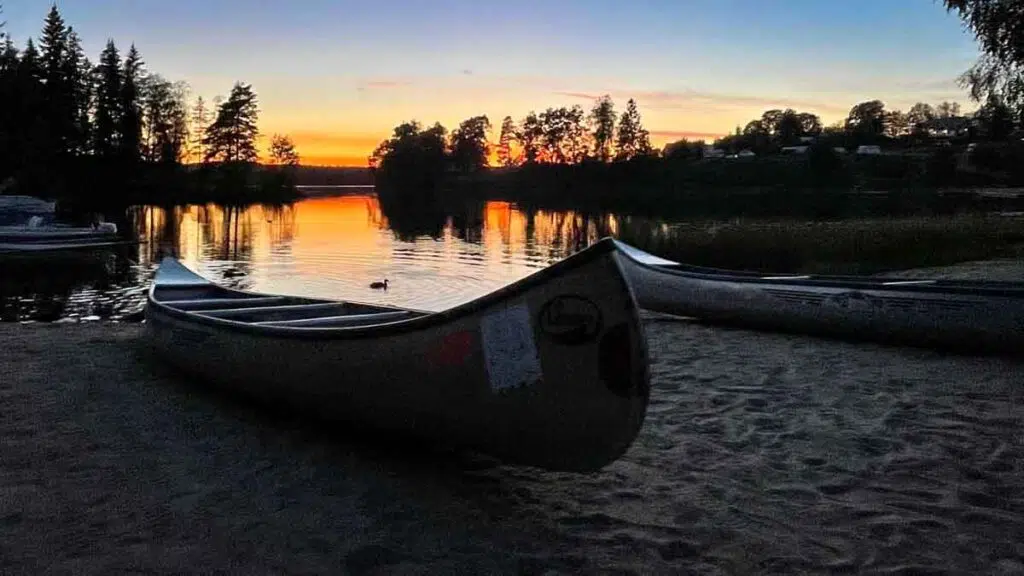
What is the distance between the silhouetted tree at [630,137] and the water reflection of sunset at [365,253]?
63.4 m

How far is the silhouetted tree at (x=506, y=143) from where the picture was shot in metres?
121

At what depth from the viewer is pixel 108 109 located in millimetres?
66438

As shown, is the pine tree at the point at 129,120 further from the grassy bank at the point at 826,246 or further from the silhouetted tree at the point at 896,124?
the silhouetted tree at the point at 896,124

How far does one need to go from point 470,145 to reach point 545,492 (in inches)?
4556

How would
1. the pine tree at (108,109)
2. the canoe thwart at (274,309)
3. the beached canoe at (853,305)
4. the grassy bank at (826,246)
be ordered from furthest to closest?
the pine tree at (108,109) → the grassy bank at (826,246) → the beached canoe at (853,305) → the canoe thwart at (274,309)

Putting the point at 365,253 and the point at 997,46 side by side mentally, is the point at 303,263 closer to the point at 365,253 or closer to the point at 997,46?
the point at 365,253

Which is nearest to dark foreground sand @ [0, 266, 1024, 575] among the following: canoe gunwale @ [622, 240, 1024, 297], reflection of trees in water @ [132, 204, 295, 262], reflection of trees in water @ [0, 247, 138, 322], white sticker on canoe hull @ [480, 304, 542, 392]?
white sticker on canoe hull @ [480, 304, 542, 392]

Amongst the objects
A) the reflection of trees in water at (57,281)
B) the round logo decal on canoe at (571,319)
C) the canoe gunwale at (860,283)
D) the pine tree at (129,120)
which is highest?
the pine tree at (129,120)

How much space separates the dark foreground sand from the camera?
3395mm

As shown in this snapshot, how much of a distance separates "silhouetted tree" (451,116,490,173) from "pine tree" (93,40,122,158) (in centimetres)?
5384

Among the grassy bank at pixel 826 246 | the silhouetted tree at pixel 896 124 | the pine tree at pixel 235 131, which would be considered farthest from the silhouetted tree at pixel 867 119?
the grassy bank at pixel 826 246

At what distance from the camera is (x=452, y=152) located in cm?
11538

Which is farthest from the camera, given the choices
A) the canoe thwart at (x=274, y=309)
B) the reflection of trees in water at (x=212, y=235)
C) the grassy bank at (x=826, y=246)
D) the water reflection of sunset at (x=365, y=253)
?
the reflection of trees in water at (x=212, y=235)

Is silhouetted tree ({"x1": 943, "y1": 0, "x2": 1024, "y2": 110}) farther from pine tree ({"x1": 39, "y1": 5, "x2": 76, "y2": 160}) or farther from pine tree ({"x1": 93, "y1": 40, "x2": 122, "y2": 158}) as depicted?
pine tree ({"x1": 93, "y1": 40, "x2": 122, "y2": 158})
